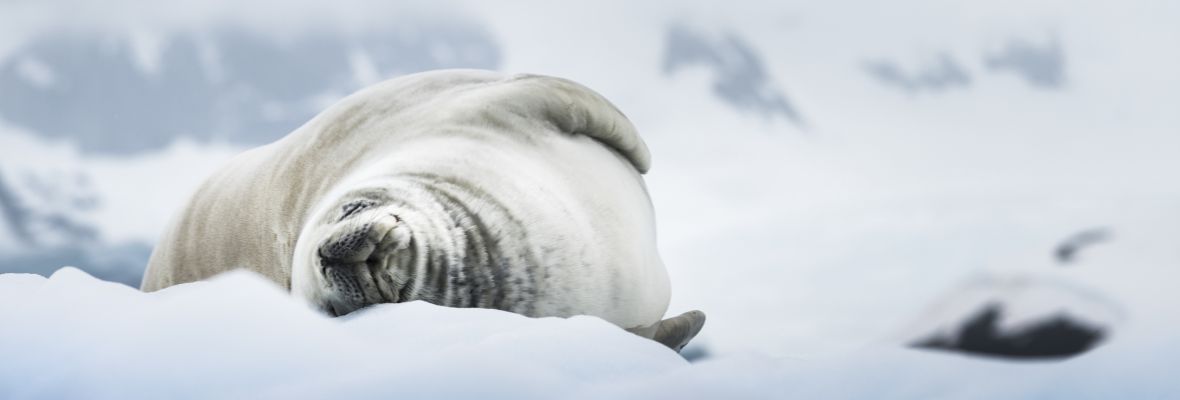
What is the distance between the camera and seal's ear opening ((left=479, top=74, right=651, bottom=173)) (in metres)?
3.55

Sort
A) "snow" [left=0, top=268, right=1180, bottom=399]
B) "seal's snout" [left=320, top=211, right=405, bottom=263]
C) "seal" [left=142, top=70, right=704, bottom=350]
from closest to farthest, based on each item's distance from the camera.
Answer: "snow" [left=0, top=268, right=1180, bottom=399]
"seal's snout" [left=320, top=211, right=405, bottom=263]
"seal" [left=142, top=70, right=704, bottom=350]

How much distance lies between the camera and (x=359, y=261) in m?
2.47

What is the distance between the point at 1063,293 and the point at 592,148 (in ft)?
7.01

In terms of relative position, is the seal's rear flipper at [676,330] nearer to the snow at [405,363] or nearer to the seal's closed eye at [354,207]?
the seal's closed eye at [354,207]

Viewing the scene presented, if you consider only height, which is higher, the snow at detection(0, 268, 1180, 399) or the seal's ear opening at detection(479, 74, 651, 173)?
the seal's ear opening at detection(479, 74, 651, 173)

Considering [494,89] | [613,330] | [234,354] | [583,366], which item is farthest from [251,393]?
[494,89]

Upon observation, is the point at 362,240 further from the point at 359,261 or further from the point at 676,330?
the point at 676,330

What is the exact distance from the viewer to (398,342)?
2.03 metres

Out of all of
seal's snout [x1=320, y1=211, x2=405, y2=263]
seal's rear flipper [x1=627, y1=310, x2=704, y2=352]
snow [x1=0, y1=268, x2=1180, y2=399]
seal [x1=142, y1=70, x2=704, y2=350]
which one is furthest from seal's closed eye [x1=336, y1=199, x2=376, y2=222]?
seal's rear flipper [x1=627, y1=310, x2=704, y2=352]

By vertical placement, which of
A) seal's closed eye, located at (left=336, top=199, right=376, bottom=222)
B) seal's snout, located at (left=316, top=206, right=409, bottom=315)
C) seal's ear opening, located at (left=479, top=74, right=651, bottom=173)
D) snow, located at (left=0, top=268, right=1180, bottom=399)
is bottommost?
snow, located at (left=0, top=268, right=1180, bottom=399)

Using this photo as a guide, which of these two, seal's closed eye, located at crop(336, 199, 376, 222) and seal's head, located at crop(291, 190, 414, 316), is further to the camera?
seal's closed eye, located at crop(336, 199, 376, 222)

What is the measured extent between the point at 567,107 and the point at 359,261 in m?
1.30

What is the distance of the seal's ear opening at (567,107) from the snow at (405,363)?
1.47 metres

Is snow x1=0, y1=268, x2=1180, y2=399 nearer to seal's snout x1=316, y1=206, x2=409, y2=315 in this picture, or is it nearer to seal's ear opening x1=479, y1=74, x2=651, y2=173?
seal's snout x1=316, y1=206, x2=409, y2=315
